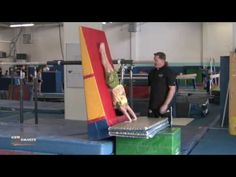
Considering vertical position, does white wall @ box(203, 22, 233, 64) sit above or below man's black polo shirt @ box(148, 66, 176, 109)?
above

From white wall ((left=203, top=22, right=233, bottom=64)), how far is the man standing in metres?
12.3

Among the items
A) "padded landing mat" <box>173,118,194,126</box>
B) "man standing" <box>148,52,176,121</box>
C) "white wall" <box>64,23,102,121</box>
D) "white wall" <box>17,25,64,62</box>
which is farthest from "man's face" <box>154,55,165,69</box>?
"white wall" <box>17,25,64,62</box>

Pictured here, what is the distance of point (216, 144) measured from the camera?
595cm

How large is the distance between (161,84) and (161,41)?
13.1 m

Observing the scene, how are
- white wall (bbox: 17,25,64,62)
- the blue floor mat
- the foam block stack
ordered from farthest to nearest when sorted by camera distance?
white wall (bbox: 17,25,64,62) < the blue floor mat < the foam block stack

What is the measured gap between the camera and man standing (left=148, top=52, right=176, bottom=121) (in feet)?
16.9

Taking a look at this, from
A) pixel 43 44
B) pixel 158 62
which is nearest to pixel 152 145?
pixel 158 62

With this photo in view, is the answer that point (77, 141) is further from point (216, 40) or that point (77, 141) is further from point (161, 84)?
point (216, 40)

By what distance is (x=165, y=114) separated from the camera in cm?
543

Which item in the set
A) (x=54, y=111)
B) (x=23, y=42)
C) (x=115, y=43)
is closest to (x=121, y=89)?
(x=54, y=111)

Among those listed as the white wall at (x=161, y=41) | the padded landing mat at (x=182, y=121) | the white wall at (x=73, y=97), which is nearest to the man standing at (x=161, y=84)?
the white wall at (x=73, y=97)

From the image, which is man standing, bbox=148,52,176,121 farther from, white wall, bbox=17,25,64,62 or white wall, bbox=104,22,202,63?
white wall, bbox=17,25,64,62

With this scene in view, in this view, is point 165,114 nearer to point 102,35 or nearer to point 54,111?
point 102,35
